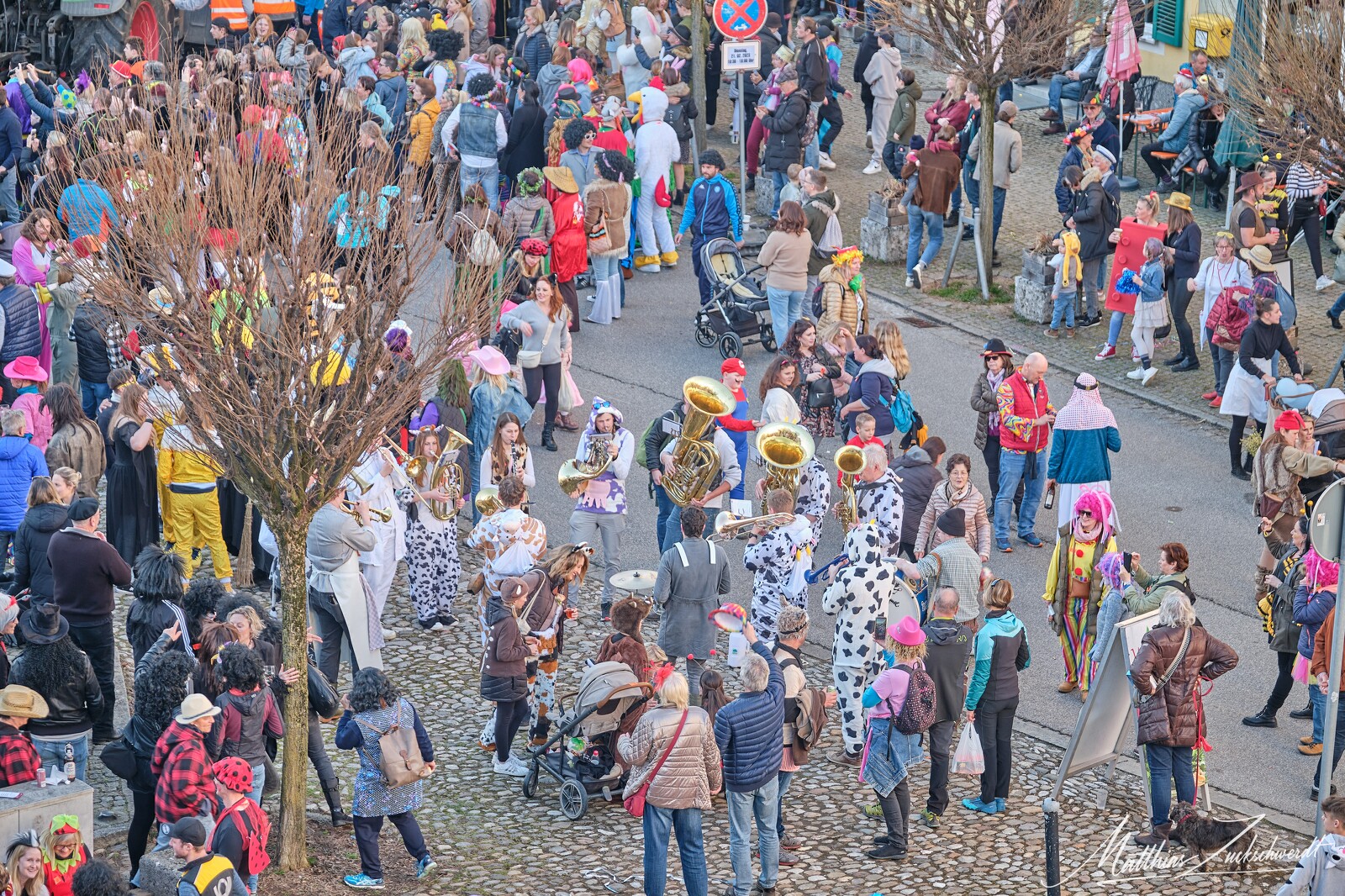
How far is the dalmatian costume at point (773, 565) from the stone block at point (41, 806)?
450 centimetres

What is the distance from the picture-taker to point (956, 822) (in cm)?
1095

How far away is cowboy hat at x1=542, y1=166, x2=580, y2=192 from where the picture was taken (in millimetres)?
17516

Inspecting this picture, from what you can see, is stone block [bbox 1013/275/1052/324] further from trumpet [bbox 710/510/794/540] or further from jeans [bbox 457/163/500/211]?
trumpet [bbox 710/510/794/540]

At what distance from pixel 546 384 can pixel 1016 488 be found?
4159 millimetres

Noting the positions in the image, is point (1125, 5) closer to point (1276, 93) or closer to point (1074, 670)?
point (1276, 93)

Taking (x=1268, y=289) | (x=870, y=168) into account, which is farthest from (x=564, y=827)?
(x=870, y=168)

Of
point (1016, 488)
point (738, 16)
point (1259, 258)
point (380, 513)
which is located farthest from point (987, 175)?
point (380, 513)

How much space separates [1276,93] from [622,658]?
953 centimetres

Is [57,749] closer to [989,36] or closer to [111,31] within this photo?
[989,36]

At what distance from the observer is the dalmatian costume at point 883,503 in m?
13.0

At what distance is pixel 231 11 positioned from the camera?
26.2 metres

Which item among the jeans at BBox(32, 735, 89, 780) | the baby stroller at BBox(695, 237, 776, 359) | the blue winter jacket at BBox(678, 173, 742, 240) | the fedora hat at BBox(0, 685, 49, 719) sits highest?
the blue winter jacket at BBox(678, 173, 742, 240)

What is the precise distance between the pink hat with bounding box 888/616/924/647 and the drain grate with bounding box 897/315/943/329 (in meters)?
9.21

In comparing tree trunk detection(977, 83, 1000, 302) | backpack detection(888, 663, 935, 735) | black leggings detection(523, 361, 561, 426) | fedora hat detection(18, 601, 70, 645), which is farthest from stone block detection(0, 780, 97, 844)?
tree trunk detection(977, 83, 1000, 302)
